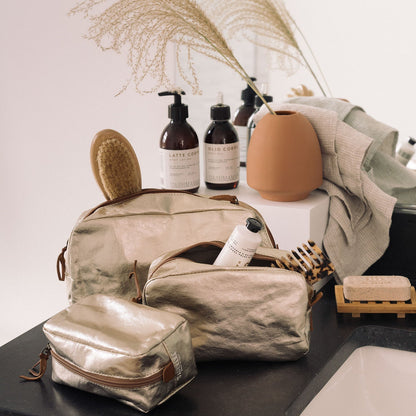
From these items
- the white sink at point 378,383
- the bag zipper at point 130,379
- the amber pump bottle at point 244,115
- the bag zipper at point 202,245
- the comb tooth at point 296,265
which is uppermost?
the amber pump bottle at point 244,115

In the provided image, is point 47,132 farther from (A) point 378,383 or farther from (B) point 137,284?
(A) point 378,383

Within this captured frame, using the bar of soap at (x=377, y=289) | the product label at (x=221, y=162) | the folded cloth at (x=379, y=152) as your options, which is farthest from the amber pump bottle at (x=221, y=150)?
the bar of soap at (x=377, y=289)

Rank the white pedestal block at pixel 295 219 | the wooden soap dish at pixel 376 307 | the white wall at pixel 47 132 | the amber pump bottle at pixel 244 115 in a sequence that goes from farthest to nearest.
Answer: the white wall at pixel 47 132 → the amber pump bottle at pixel 244 115 → the white pedestal block at pixel 295 219 → the wooden soap dish at pixel 376 307

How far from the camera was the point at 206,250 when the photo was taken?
0.72 m

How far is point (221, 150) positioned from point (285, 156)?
119mm

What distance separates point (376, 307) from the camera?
80 centimetres

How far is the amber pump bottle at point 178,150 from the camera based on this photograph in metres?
0.93

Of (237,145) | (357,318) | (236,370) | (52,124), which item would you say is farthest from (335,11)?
(236,370)

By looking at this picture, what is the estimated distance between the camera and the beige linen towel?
93 centimetres

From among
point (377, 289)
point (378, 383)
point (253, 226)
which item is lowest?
point (378, 383)

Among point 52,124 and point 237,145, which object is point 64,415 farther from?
point 52,124

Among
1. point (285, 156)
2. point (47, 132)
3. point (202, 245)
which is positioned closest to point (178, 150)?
point (285, 156)

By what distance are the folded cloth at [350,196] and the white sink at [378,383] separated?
18cm

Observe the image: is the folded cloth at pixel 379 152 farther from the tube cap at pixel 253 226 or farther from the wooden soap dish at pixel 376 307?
the tube cap at pixel 253 226
